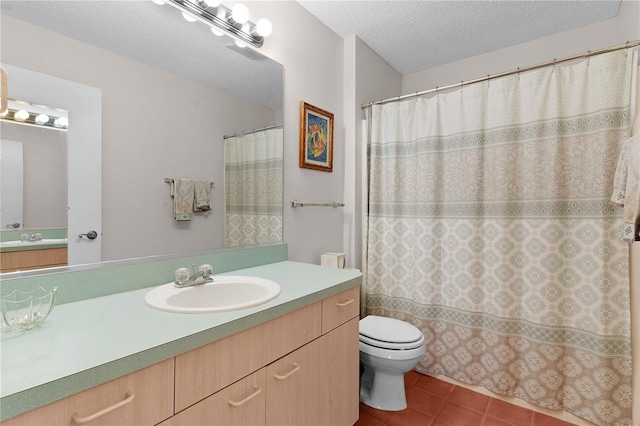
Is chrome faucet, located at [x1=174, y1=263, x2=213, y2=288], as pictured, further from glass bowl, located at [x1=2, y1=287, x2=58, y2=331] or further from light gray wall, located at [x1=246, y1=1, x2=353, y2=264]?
light gray wall, located at [x1=246, y1=1, x2=353, y2=264]

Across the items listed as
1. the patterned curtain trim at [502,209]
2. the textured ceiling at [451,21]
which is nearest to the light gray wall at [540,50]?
the textured ceiling at [451,21]

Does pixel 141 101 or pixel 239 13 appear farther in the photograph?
pixel 239 13

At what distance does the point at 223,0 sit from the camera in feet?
5.08

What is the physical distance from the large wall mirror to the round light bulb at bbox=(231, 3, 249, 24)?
0.12m

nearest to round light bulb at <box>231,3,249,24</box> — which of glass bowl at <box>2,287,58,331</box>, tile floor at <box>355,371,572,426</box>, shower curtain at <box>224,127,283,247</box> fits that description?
shower curtain at <box>224,127,283,247</box>

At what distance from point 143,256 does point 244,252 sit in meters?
0.50

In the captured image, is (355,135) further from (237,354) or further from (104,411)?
(104,411)

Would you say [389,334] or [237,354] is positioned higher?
[237,354]

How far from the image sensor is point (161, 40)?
133 centimetres

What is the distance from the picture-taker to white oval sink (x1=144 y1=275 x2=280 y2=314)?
3.69ft

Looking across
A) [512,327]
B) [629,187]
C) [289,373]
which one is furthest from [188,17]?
[512,327]

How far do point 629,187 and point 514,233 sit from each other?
1.98 feet

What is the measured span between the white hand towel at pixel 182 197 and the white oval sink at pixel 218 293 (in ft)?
1.06

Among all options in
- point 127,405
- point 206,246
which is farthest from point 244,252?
point 127,405
